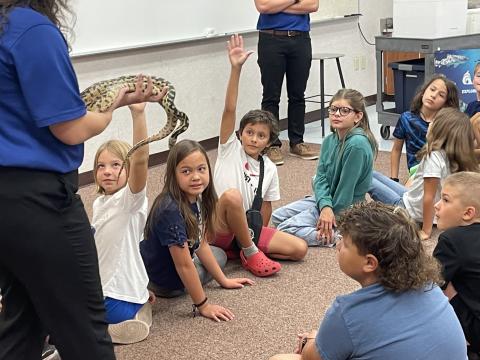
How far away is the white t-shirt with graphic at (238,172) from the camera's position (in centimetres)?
310

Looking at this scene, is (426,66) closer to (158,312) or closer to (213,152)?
(213,152)

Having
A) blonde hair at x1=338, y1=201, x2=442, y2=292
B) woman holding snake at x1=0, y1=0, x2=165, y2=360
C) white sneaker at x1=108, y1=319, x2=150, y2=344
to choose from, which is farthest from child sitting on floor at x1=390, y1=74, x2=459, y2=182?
woman holding snake at x1=0, y1=0, x2=165, y2=360

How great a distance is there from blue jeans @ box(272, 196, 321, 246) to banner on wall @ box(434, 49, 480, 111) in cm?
205

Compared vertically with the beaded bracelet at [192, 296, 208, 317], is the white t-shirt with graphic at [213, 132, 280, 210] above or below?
above

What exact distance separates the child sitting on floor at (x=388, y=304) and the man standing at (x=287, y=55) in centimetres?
314

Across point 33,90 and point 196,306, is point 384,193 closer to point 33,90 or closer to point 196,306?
point 196,306

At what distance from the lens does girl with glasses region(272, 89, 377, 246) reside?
327 cm

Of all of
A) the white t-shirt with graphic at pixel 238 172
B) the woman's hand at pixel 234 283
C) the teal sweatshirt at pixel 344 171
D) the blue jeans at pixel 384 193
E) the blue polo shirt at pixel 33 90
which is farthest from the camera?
the blue jeans at pixel 384 193

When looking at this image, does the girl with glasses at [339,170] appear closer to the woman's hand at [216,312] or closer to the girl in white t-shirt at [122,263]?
the woman's hand at [216,312]

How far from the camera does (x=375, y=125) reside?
6.09 metres

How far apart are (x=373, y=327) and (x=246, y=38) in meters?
4.40

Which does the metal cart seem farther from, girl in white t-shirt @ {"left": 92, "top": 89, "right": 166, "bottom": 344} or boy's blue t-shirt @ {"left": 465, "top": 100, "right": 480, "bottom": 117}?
girl in white t-shirt @ {"left": 92, "top": 89, "right": 166, "bottom": 344}

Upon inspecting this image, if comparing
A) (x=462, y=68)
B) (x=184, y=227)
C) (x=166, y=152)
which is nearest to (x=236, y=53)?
(x=184, y=227)

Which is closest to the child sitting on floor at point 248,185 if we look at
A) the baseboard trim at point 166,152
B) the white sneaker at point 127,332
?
the white sneaker at point 127,332
